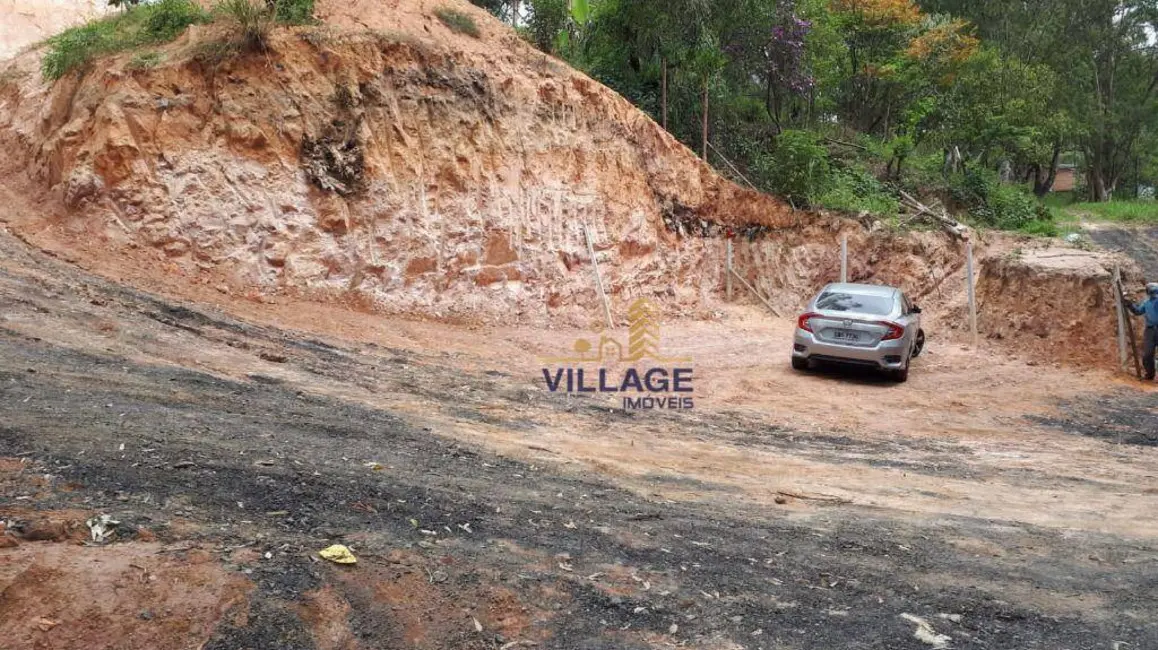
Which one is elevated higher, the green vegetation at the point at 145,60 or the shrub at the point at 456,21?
the shrub at the point at 456,21

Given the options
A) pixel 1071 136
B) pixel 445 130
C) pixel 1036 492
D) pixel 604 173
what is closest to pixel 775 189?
pixel 604 173

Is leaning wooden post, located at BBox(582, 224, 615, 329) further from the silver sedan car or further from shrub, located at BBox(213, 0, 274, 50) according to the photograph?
shrub, located at BBox(213, 0, 274, 50)

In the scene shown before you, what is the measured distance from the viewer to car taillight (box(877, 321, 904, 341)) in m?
11.1

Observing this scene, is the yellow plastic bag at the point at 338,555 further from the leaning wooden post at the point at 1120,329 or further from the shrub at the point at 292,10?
the leaning wooden post at the point at 1120,329

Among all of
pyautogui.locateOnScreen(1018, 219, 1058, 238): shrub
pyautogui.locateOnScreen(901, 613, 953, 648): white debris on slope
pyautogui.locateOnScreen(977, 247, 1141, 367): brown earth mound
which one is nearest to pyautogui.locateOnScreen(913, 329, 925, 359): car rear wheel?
pyautogui.locateOnScreen(977, 247, 1141, 367): brown earth mound

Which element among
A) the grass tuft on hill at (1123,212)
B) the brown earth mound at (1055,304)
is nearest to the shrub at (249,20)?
the brown earth mound at (1055,304)

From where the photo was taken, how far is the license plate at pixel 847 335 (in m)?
11.2

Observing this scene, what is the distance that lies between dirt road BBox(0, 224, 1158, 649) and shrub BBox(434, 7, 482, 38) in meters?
9.46

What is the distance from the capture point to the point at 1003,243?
17359 millimetres

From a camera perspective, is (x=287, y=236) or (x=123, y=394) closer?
(x=123, y=394)

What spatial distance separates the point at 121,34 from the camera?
1348 cm

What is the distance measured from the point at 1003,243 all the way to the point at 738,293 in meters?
5.93

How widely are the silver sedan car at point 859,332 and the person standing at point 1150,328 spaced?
3585 mm

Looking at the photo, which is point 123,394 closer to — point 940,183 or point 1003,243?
point 1003,243
